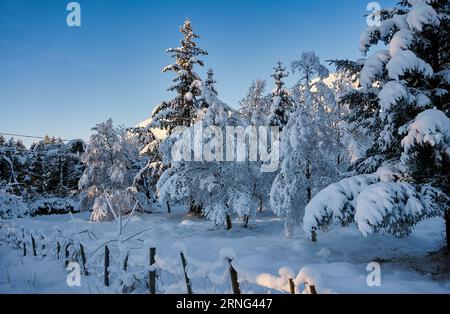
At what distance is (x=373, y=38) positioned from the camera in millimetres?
9414

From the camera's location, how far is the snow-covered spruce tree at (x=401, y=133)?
22.4 ft

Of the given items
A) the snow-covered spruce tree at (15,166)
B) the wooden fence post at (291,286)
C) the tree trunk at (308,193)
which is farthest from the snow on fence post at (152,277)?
the snow-covered spruce tree at (15,166)

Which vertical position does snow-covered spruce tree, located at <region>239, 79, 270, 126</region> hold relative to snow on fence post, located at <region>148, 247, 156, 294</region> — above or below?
above

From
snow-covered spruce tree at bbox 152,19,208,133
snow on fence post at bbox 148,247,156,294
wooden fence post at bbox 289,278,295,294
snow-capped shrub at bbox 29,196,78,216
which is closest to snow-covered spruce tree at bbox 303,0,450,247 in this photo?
wooden fence post at bbox 289,278,295,294

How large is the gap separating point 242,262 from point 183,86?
1536 centimetres

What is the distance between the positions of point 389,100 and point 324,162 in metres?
6.92

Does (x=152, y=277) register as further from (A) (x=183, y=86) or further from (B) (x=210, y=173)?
(A) (x=183, y=86)

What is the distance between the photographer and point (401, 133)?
824 cm

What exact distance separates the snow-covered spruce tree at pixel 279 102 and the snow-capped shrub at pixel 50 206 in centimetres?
2185

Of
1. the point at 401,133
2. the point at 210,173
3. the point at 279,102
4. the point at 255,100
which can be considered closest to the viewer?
the point at 401,133

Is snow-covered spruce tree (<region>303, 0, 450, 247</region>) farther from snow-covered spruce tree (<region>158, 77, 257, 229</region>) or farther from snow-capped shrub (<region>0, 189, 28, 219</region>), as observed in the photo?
snow-capped shrub (<region>0, 189, 28, 219</region>)

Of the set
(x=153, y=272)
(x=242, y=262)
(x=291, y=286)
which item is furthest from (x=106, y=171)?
(x=291, y=286)

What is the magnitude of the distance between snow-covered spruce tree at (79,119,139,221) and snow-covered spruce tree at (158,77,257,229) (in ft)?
24.5

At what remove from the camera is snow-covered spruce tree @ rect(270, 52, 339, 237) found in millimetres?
13148
